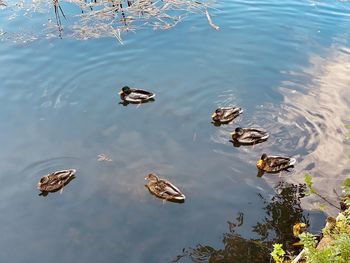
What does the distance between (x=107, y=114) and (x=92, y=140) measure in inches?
36.9

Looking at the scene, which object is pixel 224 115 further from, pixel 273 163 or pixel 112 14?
pixel 112 14

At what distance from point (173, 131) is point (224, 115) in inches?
45.7

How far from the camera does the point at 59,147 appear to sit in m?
8.66

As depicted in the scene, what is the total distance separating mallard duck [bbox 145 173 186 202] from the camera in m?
7.30

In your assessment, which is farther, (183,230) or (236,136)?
(236,136)

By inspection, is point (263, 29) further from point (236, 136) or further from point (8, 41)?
point (8, 41)

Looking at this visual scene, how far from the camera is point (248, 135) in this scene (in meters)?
8.38

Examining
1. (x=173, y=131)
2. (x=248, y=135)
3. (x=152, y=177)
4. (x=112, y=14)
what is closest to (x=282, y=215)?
(x=248, y=135)

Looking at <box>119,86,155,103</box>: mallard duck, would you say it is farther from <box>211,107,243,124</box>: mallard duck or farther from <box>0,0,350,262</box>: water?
<box>211,107,243,124</box>: mallard duck

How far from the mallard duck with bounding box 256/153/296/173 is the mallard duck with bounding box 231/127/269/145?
723 millimetres

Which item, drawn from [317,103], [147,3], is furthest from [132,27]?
[317,103]

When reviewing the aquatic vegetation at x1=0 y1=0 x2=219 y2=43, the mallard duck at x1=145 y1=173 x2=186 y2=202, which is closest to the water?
the mallard duck at x1=145 y1=173 x2=186 y2=202

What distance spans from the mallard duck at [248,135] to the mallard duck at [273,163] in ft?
2.37

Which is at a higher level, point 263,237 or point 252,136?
point 252,136
